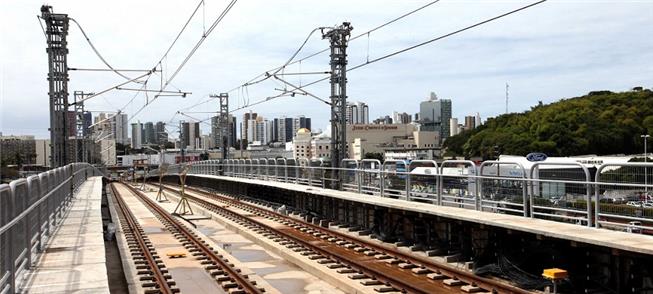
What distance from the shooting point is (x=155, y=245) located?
20594mm

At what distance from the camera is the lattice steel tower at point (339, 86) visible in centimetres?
2489

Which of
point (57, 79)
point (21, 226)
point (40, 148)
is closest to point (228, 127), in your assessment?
point (57, 79)

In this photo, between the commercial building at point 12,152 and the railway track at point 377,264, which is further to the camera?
the commercial building at point 12,152

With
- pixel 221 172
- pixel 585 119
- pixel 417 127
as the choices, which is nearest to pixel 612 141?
pixel 585 119

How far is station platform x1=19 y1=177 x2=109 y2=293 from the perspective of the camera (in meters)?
8.85

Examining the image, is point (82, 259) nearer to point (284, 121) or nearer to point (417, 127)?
point (417, 127)

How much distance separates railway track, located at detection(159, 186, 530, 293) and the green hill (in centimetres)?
6633

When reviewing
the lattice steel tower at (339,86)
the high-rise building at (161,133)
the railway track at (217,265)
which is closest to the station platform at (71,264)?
the railway track at (217,265)

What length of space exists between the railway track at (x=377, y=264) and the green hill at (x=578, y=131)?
218 ft

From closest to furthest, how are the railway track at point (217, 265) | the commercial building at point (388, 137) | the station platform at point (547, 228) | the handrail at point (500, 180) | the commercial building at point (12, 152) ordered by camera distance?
the station platform at point (547, 228) < the handrail at point (500, 180) < the railway track at point (217, 265) < the commercial building at point (12, 152) < the commercial building at point (388, 137)

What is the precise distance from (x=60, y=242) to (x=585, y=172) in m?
10.3

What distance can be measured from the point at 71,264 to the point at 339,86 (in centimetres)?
1604

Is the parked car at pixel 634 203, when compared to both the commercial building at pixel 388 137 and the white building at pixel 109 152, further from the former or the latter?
the white building at pixel 109 152

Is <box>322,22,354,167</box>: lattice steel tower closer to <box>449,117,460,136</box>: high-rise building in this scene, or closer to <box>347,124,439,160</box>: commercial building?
<box>347,124,439,160</box>: commercial building
